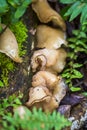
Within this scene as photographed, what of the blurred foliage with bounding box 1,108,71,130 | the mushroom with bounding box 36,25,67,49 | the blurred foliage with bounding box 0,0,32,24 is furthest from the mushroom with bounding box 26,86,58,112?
the blurred foliage with bounding box 1,108,71,130

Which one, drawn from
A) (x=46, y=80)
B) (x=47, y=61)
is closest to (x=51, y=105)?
(x=46, y=80)

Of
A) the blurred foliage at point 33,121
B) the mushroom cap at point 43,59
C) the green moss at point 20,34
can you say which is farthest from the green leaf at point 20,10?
the blurred foliage at point 33,121

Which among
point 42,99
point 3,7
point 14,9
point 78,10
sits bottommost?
point 42,99

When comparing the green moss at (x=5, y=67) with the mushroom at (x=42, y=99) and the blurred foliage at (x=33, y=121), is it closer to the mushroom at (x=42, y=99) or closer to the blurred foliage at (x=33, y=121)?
the mushroom at (x=42, y=99)

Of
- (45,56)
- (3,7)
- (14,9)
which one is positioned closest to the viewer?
(3,7)

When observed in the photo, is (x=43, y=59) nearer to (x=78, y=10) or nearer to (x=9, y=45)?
(x=9, y=45)

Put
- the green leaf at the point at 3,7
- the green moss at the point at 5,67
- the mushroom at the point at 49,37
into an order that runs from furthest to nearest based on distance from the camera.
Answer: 1. the mushroom at the point at 49,37
2. the green moss at the point at 5,67
3. the green leaf at the point at 3,7

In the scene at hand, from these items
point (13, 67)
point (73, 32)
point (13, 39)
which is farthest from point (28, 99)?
point (73, 32)
